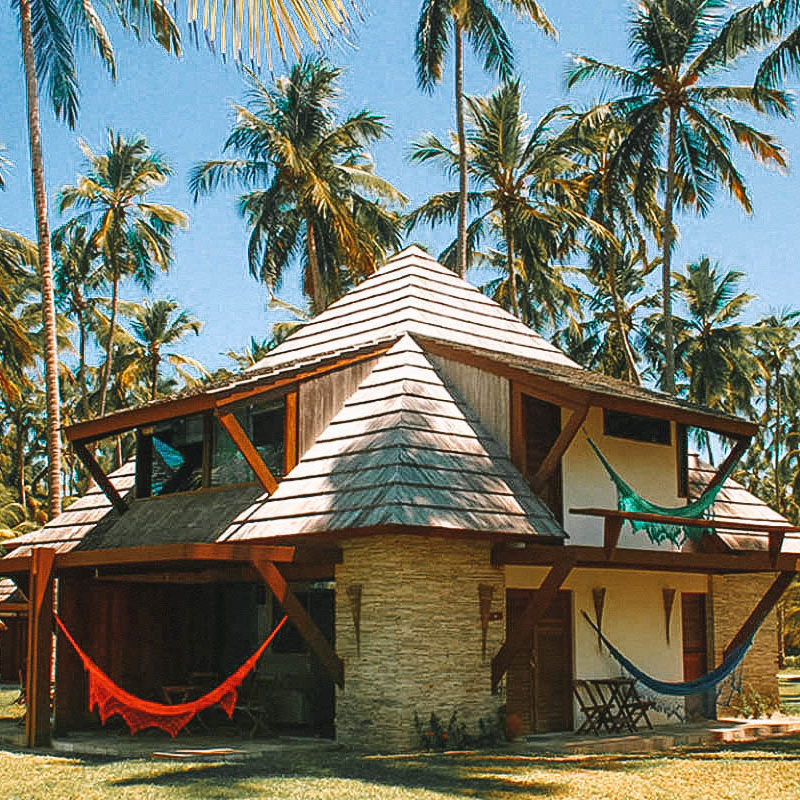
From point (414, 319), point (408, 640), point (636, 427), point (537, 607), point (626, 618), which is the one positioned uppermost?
point (414, 319)

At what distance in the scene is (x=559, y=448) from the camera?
12.7 metres

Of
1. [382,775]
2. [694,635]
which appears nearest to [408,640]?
[382,775]

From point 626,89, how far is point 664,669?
14699mm

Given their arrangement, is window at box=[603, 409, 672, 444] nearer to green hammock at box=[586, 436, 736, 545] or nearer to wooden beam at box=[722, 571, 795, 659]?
green hammock at box=[586, 436, 736, 545]

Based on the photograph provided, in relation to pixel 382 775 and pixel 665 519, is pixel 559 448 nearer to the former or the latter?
pixel 665 519

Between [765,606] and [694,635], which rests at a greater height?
[765,606]

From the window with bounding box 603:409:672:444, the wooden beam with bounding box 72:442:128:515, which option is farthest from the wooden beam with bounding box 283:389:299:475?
the window with bounding box 603:409:672:444

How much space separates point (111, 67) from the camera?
71.1 feet

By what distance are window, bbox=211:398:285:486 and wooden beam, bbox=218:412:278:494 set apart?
49 cm

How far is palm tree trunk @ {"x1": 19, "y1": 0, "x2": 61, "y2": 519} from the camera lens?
20375 mm

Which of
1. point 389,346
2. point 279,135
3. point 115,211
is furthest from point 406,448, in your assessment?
point 115,211

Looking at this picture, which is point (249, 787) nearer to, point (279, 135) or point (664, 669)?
point (664, 669)

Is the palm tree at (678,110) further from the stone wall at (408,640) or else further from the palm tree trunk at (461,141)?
the stone wall at (408,640)

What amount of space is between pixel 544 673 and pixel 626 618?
1678 millimetres
